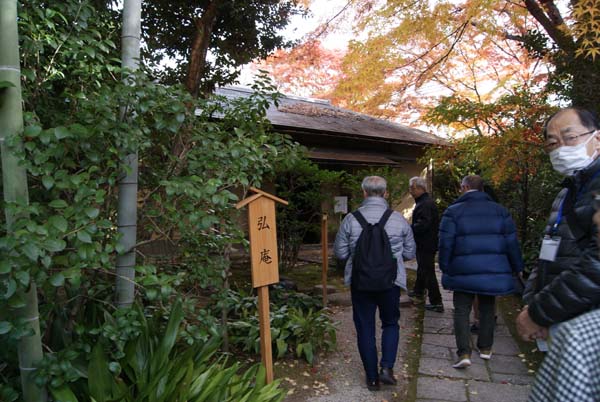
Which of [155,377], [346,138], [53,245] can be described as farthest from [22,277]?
[346,138]

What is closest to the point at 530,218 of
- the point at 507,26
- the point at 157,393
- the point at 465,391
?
the point at 507,26

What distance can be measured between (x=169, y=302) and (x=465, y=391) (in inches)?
94.4

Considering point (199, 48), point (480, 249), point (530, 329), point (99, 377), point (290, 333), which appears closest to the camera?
point (530, 329)

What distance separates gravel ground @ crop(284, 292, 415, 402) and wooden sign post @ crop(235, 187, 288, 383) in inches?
19.0

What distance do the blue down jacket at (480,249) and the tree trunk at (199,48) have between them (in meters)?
3.00

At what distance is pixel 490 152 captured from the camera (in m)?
5.86

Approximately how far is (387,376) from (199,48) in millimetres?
3799

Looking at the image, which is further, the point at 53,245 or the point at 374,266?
the point at 374,266

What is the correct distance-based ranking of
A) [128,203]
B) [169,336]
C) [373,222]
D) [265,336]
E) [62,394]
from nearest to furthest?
[62,394]
[128,203]
[169,336]
[265,336]
[373,222]

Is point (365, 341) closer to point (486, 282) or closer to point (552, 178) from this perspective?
point (486, 282)

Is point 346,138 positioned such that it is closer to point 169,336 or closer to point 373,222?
point 373,222

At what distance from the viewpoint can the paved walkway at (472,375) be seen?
3.47 meters

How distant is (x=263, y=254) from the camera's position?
130 inches

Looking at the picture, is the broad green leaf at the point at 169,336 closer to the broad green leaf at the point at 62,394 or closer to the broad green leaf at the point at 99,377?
the broad green leaf at the point at 99,377
